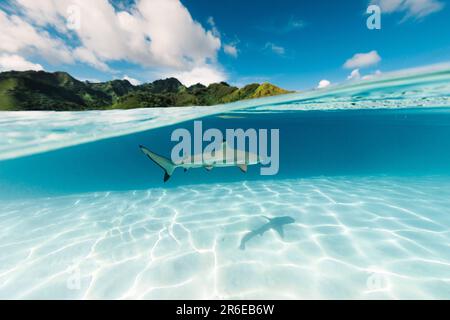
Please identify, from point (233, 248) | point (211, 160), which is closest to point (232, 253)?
point (233, 248)

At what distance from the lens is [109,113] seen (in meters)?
16.5

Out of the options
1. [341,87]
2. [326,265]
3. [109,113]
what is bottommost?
[326,265]

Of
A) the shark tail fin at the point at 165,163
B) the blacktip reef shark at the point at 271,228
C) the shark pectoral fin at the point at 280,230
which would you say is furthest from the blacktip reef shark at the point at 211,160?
the shark pectoral fin at the point at 280,230

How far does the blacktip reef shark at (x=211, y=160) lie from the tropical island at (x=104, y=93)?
13.3 m

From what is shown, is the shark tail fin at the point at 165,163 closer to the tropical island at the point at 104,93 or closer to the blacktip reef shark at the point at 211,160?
the blacktip reef shark at the point at 211,160

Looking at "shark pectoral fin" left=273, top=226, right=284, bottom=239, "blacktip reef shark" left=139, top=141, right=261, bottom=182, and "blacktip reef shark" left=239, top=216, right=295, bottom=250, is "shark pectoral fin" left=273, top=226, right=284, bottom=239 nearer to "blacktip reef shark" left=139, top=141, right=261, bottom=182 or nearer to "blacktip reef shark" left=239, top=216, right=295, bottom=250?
"blacktip reef shark" left=239, top=216, right=295, bottom=250

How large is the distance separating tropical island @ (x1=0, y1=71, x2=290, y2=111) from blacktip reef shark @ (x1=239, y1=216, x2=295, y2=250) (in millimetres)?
12487

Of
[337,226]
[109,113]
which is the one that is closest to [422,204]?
[337,226]

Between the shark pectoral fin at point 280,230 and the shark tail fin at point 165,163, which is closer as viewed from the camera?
the shark tail fin at point 165,163

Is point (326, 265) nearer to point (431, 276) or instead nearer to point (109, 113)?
point (431, 276)

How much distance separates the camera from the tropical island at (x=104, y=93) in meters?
34.5

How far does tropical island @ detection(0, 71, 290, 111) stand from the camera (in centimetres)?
3450
